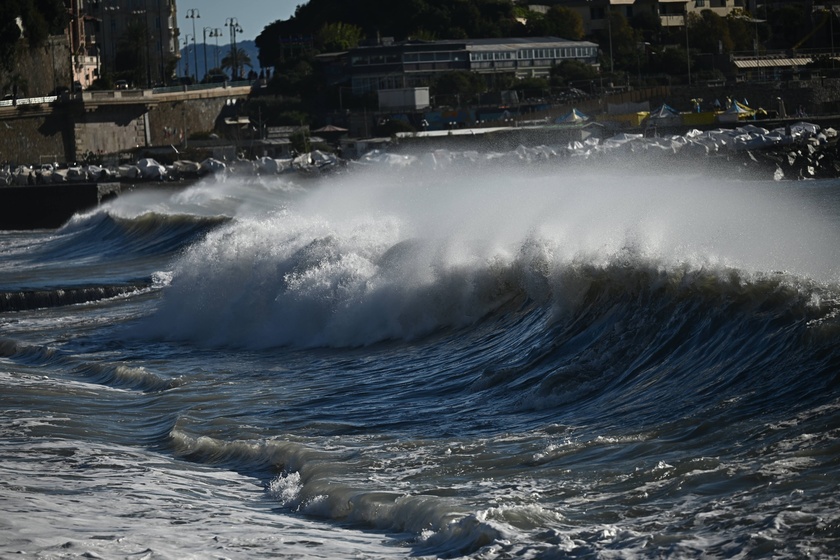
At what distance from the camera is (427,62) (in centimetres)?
9831

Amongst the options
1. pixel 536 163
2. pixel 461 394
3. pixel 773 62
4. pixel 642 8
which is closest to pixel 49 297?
pixel 461 394

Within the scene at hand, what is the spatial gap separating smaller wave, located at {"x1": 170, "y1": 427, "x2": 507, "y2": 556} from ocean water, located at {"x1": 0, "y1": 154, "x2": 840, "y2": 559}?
26 mm

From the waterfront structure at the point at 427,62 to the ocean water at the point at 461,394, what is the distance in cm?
7609

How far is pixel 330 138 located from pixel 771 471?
79.4m

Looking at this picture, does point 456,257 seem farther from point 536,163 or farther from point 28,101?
point 28,101

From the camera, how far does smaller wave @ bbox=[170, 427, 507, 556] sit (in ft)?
26.6

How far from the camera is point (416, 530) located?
8.47 m

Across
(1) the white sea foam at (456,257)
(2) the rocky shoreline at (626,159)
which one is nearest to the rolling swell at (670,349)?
(1) the white sea foam at (456,257)

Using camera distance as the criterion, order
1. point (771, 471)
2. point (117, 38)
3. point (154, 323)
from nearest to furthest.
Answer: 1. point (771, 471)
2. point (154, 323)
3. point (117, 38)

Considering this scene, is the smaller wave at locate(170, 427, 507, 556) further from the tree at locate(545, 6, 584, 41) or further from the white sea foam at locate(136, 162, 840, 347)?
the tree at locate(545, 6, 584, 41)

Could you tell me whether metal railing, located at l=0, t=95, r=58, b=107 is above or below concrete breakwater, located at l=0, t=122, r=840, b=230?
above

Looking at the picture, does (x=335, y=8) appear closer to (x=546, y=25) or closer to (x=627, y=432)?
(x=546, y=25)

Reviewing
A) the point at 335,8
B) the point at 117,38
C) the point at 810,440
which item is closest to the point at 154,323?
the point at 810,440

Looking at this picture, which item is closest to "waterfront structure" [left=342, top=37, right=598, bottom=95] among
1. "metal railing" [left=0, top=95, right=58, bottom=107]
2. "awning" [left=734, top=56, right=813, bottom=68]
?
"awning" [left=734, top=56, right=813, bottom=68]
